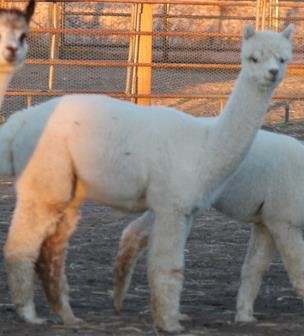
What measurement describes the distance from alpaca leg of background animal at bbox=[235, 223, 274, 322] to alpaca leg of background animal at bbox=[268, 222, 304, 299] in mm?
143

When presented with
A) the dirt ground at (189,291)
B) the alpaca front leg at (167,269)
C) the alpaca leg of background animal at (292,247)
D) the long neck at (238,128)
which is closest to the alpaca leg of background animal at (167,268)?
the alpaca front leg at (167,269)

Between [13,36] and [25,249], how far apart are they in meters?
1.16

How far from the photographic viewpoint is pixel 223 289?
292 inches

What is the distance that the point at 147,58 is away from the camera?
15.1 metres

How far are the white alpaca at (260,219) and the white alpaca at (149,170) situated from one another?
0.46 meters

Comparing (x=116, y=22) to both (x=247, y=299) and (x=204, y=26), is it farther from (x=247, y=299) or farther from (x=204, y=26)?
(x=247, y=299)

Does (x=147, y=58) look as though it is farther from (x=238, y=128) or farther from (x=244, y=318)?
(x=238, y=128)

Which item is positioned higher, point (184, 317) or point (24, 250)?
point (24, 250)

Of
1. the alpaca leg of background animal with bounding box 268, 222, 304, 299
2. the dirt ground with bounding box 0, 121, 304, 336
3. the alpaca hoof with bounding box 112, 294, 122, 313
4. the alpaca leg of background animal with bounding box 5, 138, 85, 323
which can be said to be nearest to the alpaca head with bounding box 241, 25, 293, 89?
the alpaca leg of background animal with bounding box 268, 222, 304, 299

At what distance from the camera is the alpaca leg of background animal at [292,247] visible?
21.8 ft

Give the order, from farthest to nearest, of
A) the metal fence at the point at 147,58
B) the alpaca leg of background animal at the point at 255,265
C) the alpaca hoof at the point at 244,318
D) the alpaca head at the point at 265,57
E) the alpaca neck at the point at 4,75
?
the metal fence at the point at 147,58
the alpaca leg of background animal at the point at 255,265
the alpaca hoof at the point at 244,318
the alpaca head at the point at 265,57
the alpaca neck at the point at 4,75

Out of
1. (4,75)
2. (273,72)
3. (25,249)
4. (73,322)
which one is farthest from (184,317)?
(4,75)

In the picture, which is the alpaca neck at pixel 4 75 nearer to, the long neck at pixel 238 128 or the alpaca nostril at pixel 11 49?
the alpaca nostril at pixel 11 49

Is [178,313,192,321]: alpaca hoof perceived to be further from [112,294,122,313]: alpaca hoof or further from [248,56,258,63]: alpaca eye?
[248,56,258,63]: alpaca eye
